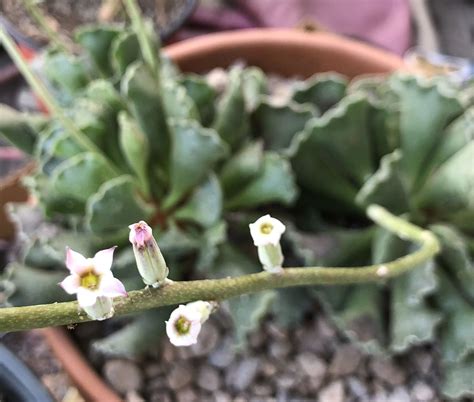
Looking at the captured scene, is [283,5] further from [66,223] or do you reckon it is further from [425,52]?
[66,223]

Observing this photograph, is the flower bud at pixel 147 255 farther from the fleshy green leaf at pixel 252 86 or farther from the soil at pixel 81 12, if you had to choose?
the soil at pixel 81 12

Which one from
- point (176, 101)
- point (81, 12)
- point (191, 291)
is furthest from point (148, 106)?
point (81, 12)

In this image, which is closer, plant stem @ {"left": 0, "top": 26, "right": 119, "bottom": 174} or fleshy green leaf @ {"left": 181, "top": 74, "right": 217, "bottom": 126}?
plant stem @ {"left": 0, "top": 26, "right": 119, "bottom": 174}

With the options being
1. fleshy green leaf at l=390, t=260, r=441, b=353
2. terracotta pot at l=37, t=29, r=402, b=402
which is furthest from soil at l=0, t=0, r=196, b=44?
fleshy green leaf at l=390, t=260, r=441, b=353

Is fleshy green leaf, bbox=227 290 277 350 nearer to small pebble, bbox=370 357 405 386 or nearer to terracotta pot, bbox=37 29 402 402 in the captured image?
small pebble, bbox=370 357 405 386

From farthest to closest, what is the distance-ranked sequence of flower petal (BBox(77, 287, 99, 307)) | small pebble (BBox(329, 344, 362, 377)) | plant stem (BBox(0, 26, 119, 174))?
small pebble (BBox(329, 344, 362, 377))
plant stem (BBox(0, 26, 119, 174))
flower petal (BBox(77, 287, 99, 307))

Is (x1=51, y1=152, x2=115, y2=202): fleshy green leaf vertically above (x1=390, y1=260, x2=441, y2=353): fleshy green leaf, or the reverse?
(x1=51, y1=152, x2=115, y2=202): fleshy green leaf

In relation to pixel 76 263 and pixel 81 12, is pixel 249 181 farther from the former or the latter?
pixel 81 12
